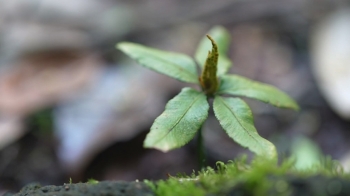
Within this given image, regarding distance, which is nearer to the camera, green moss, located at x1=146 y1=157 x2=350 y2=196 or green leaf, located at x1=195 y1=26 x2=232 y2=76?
green moss, located at x1=146 y1=157 x2=350 y2=196

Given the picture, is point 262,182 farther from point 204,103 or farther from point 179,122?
point 204,103

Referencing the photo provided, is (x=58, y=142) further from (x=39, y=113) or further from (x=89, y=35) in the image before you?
(x=89, y=35)

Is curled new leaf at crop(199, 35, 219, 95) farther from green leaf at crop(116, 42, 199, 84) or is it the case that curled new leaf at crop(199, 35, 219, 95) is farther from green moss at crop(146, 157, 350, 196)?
green moss at crop(146, 157, 350, 196)

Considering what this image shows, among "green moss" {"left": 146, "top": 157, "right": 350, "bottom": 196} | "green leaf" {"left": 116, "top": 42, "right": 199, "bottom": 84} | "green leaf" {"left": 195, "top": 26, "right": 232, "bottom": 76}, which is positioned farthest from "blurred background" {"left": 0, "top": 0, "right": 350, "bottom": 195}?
"green moss" {"left": 146, "top": 157, "right": 350, "bottom": 196}

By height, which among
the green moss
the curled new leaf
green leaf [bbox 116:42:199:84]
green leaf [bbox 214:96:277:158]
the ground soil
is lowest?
the green moss

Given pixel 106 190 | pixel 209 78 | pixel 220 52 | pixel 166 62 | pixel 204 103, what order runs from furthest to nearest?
pixel 220 52, pixel 166 62, pixel 209 78, pixel 204 103, pixel 106 190

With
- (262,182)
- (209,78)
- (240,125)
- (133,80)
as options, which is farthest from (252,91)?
(133,80)

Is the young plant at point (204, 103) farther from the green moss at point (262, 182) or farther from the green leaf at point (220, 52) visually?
the green moss at point (262, 182)
